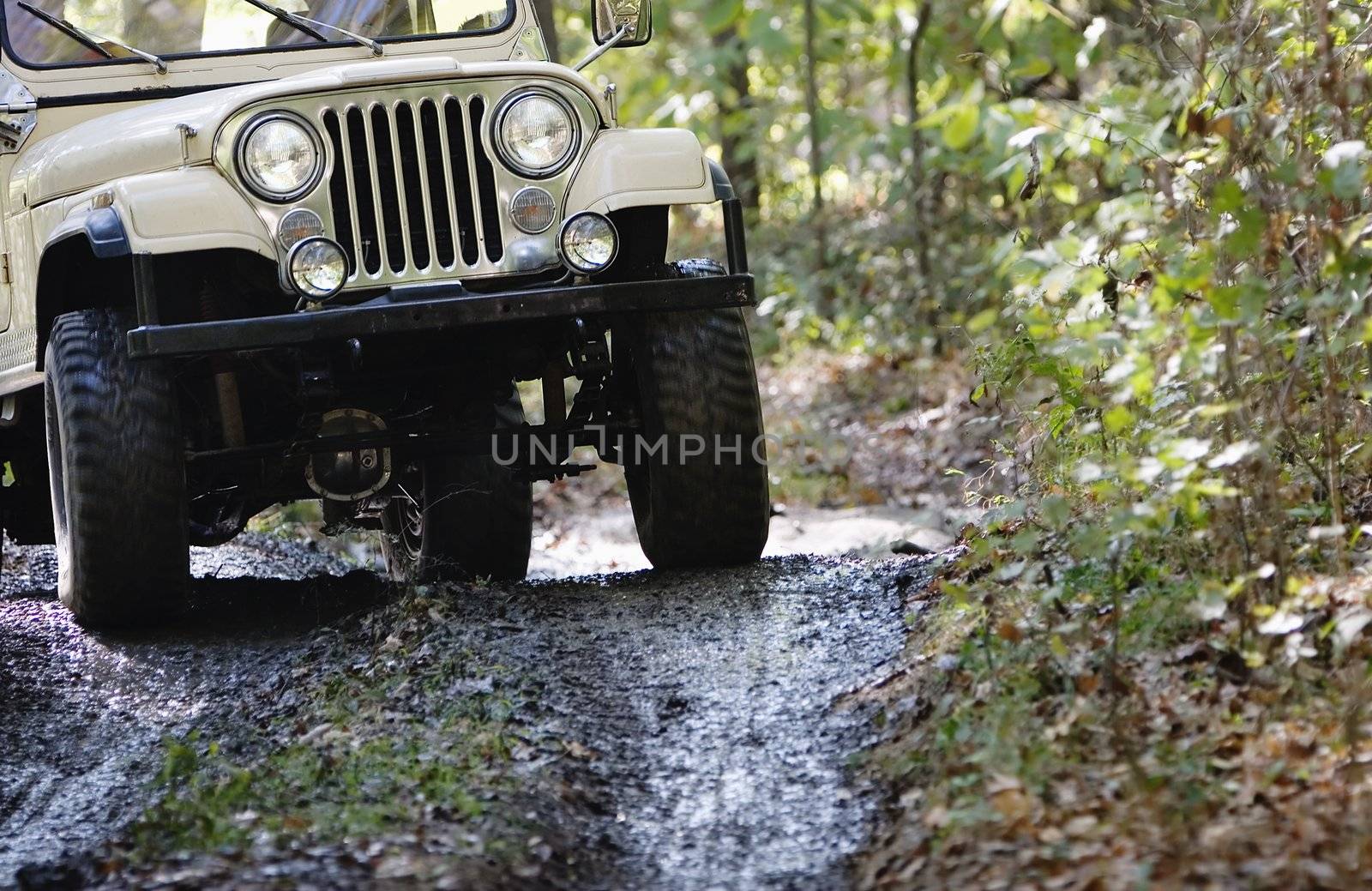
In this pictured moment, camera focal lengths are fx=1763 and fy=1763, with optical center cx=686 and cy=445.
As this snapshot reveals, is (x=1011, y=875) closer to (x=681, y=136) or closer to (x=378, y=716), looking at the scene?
(x=378, y=716)

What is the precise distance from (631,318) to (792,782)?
2.20m

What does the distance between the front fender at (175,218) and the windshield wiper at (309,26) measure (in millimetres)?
1161

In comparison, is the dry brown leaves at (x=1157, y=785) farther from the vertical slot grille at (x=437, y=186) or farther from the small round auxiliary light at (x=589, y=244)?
the vertical slot grille at (x=437, y=186)

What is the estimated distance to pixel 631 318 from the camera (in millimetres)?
5676

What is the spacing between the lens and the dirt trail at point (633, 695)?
367 cm

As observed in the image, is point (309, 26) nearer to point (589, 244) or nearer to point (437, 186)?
point (437, 186)

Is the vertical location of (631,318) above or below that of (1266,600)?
above

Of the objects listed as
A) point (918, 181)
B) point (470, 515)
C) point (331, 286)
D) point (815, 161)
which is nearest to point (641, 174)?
point (331, 286)

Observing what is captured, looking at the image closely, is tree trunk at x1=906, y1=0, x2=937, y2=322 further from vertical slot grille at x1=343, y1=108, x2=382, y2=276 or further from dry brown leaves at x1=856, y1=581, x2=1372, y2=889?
dry brown leaves at x1=856, y1=581, x2=1372, y2=889

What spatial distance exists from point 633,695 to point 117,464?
186cm

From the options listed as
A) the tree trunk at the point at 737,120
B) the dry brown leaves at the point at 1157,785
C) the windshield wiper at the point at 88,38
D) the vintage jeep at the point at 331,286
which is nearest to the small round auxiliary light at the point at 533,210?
the vintage jeep at the point at 331,286

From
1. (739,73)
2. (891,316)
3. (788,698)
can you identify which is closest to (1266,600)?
(788,698)

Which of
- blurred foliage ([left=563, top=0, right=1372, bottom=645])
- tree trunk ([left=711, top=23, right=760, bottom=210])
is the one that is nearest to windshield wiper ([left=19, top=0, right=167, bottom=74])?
blurred foliage ([left=563, top=0, right=1372, bottom=645])

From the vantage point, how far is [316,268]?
16.6ft
